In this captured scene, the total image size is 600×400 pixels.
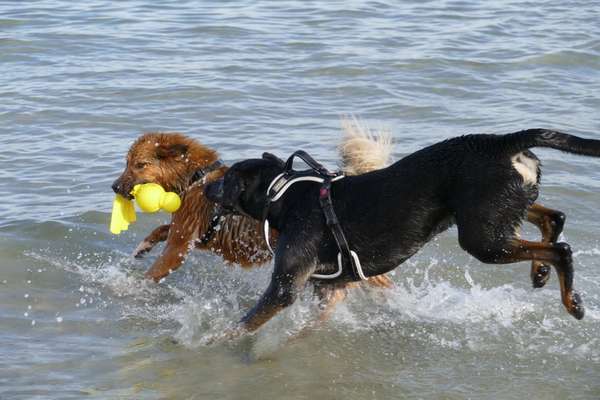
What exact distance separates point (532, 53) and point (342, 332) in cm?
832

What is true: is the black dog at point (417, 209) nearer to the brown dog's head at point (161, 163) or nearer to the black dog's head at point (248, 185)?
the black dog's head at point (248, 185)

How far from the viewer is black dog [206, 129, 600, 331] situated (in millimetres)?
5223

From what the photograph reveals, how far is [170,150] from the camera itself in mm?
7066

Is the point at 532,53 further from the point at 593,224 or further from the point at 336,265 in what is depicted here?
the point at 336,265

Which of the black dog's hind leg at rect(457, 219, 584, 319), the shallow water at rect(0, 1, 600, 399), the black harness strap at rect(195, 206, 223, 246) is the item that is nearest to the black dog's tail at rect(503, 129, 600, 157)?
the black dog's hind leg at rect(457, 219, 584, 319)

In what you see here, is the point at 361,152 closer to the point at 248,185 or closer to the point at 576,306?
the point at 248,185

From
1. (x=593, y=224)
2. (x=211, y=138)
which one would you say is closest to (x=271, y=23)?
(x=211, y=138)

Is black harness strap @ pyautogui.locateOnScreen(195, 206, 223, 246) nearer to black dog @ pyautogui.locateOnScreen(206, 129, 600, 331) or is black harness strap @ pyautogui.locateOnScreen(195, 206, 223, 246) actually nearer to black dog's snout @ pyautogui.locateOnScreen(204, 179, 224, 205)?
black dog's snout @ pyautogui.locateOnScreen(204, 179, 224, 205)

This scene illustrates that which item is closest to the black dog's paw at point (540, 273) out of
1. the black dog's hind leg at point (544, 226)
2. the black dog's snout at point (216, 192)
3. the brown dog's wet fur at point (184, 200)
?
the black dog's hind leg at point (544, 226)

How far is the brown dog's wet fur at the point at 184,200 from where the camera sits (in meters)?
7.01

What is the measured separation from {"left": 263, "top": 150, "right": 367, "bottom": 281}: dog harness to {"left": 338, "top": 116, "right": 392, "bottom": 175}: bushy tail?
768 mm

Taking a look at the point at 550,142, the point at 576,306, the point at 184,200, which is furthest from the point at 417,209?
the point at 184,200

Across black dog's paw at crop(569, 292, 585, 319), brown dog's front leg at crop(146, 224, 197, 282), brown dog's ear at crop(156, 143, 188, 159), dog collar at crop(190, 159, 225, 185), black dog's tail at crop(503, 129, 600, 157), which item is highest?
black dog's tail at crop(503, 129, 600, 157)

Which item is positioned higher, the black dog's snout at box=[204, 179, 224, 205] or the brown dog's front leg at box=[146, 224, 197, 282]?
the black dog's snout at box=[204, 179, 224, 205]
